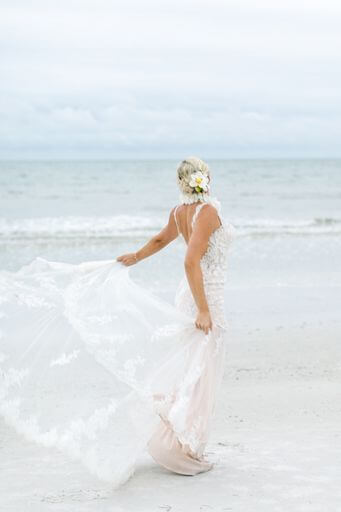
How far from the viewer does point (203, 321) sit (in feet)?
14.5

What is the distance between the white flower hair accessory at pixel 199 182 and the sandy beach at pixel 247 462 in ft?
5.32

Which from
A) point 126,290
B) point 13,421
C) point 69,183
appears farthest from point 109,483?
point 69,183

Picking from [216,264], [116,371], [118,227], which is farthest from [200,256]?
[118,227]

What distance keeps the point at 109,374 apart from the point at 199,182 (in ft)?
3.87

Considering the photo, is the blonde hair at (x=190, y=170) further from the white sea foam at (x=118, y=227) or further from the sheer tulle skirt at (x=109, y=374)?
the white sea foam at (x=118, y=227)

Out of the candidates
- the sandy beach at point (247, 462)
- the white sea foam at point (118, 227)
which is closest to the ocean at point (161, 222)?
the white sea foam at point (118, 227)

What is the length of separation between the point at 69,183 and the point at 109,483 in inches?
1802

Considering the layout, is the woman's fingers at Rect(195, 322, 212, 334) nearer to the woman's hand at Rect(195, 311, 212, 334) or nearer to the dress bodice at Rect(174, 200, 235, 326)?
the woman's hand at Rect(195, 311, 212, 334)

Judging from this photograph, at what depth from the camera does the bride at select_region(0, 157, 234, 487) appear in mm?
4371

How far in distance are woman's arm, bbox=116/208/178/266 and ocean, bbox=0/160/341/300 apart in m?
6.37

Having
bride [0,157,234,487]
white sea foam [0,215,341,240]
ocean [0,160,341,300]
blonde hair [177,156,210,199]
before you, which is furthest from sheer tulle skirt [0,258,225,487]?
white sea foam [0,215,341,240]

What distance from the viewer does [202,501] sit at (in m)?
4.11

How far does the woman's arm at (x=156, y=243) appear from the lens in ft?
15.8

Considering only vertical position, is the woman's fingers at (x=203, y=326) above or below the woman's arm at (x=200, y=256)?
below
